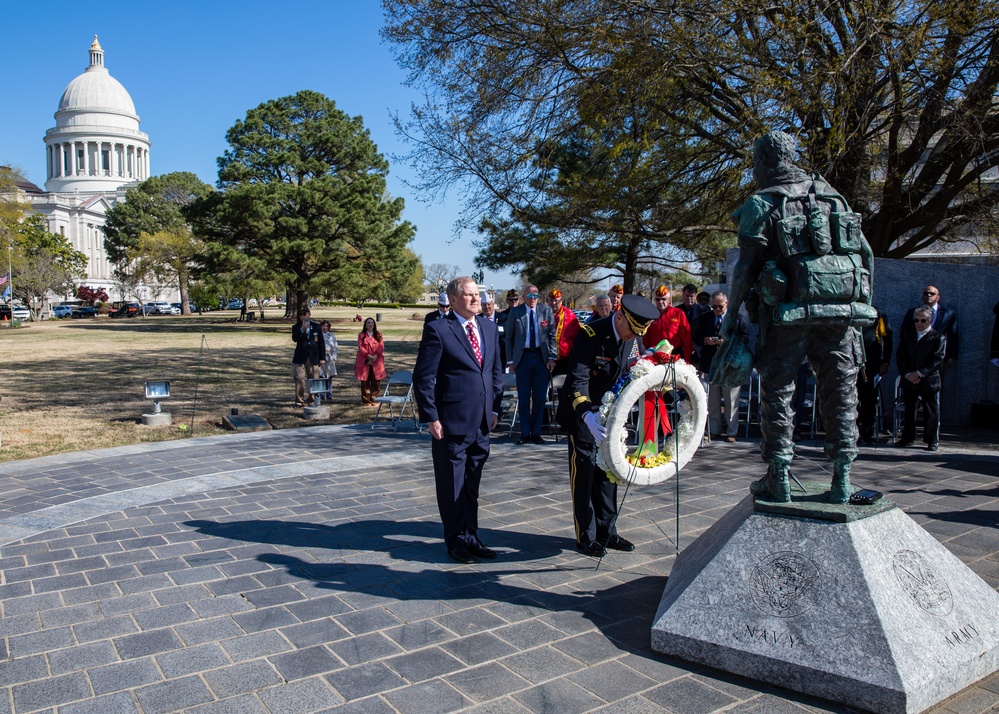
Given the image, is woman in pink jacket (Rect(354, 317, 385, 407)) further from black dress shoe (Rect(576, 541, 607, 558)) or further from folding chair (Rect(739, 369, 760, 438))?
black dress shoe (Rect(576, 541, 607, 558))

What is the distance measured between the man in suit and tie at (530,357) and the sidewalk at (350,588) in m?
1.83

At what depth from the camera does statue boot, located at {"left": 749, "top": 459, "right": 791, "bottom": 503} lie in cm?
426

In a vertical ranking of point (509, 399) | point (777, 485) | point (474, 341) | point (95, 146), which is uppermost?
point (95, 146)

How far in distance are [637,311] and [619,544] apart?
1826 mm

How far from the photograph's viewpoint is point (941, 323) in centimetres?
983

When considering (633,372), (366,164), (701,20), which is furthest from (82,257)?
(633,372)

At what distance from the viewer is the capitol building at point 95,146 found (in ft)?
352

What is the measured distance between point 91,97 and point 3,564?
123227mm

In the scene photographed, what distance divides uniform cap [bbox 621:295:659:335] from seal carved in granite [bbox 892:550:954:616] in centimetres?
202

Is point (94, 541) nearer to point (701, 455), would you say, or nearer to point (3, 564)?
point (3, 564)

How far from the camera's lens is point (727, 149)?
12.4 metres

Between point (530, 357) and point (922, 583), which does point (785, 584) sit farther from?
point (530, 357)

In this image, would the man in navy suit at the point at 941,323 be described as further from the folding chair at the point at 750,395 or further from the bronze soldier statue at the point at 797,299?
the bronze soldier statue at the point at 797,299

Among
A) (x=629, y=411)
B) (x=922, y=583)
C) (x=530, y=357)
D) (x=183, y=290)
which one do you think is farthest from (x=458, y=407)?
(x=183, y=290)
